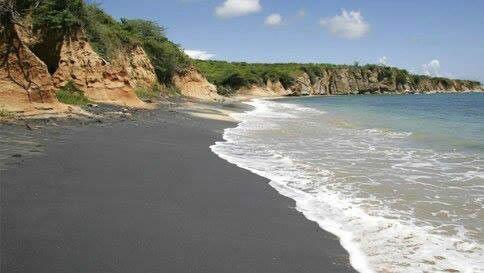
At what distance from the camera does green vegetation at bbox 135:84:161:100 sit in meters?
33.5

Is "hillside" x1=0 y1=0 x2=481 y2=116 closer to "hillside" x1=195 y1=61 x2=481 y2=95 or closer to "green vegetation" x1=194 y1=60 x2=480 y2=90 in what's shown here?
"green vegetation" x1=194 y1=60 x2=480 y2=90

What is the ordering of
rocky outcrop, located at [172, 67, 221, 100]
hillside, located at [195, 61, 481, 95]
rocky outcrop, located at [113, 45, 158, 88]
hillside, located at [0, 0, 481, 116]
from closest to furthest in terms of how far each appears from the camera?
1. hillside, located at [0, 0, 481, 116]
2. rocky outcrop, located at [113, 45, 158, 88]
3. rocky outcrop, located at [172, 67, 221, 100]
4. hillside, located at [195, 61, 481, 95]

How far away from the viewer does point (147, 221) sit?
20.1ft

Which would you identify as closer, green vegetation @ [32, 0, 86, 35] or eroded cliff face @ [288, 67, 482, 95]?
green vegetation @ [32, 0, 86, 35]

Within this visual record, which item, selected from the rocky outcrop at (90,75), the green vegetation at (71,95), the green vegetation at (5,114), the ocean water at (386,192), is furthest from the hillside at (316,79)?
the green vegetation at (5,114)

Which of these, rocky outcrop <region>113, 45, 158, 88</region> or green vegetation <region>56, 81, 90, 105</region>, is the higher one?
rocky outcrop <region>113, 45, 158, 88</region>

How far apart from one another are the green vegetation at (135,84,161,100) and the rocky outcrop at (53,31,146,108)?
21.7 ft

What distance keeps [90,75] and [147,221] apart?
19.2 m

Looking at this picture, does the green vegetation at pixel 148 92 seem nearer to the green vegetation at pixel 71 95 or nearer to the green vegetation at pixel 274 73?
the green vegetation at pixel 71 95

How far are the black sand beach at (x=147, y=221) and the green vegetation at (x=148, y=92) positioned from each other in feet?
77.7

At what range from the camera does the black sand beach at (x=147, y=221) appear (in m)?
4.87

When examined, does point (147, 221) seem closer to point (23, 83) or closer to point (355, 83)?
point (23, 83)

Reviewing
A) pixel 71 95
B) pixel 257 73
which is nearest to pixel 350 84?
pixel 257 73

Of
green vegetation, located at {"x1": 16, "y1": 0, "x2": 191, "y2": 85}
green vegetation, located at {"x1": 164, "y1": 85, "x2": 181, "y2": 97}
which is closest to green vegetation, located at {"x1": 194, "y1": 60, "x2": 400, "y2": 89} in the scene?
green vegetation, located at {"x1": 16, "y1": 0, "x2": 191, "y2": 85}
